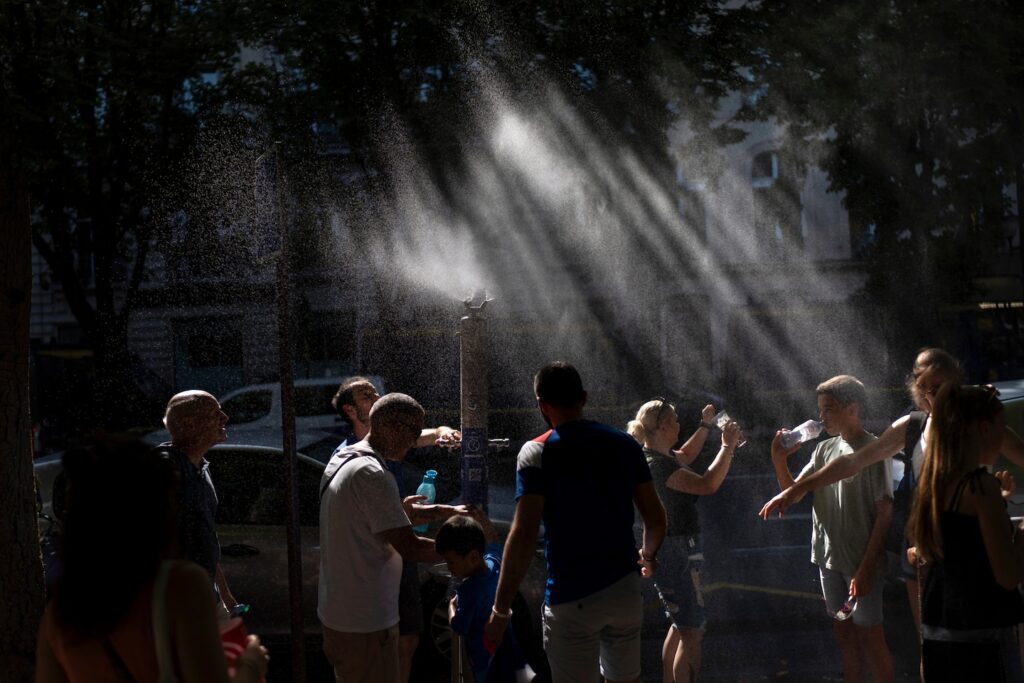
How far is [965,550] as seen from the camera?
10.7ft

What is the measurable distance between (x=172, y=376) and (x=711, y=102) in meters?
19.3

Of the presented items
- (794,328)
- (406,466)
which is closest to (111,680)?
(406,466)

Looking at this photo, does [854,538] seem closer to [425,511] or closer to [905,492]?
[905,492]

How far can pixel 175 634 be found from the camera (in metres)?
2.06

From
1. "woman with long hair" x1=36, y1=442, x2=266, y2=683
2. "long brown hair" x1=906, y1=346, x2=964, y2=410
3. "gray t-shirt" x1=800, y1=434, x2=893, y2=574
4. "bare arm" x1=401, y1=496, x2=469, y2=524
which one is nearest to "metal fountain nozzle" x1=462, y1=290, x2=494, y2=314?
"bare arm" x1=401, y1=496, x2=469, y2=524

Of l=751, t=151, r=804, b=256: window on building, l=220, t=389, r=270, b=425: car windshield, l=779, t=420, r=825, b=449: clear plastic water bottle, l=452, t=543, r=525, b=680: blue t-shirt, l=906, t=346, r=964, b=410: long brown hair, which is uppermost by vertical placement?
l=751, t=151, r=804, b=256: window on building

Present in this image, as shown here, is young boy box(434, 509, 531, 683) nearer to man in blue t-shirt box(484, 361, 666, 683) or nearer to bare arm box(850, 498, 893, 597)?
man in blue t-shirt box(484, 361, 666, 683)

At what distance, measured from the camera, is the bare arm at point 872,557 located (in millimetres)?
4688

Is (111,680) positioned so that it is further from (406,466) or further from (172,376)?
(172,376)

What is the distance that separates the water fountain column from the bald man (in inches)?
42.4

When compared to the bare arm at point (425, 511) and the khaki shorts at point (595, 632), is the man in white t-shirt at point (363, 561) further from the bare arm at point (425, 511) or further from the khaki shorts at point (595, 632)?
the khaki shorts at point (595, 632)

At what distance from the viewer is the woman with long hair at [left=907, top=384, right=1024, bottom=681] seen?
10.5 feet

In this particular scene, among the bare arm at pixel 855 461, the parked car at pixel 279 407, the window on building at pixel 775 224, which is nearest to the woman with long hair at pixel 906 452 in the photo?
the bare arm at pixel 855 461

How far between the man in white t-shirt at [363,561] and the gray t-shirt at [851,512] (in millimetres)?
1944
